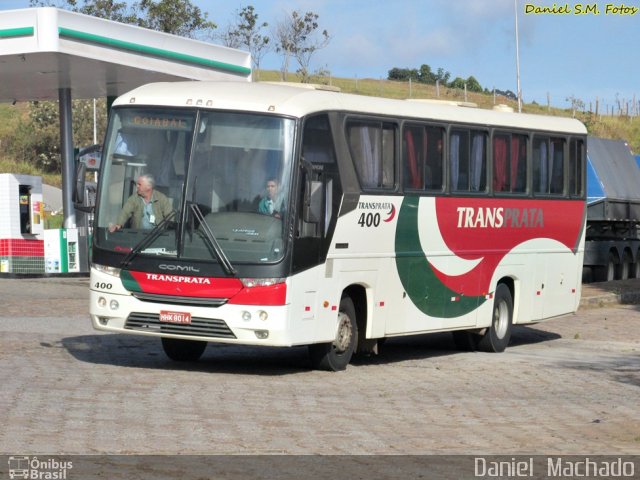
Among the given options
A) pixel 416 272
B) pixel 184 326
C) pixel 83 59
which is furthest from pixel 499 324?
pixel 83 59

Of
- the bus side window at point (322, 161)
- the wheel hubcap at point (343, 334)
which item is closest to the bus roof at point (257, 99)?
the bus side window at point (322, 161)

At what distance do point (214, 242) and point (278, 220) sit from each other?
71cm

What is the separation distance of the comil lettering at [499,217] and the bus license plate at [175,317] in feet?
16.3

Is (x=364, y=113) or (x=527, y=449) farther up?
(x=364, y=113)

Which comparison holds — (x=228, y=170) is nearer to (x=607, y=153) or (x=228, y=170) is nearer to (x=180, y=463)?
(x=180, y=463)

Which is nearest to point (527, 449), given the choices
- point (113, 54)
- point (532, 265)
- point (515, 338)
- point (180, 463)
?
point (180, 463)

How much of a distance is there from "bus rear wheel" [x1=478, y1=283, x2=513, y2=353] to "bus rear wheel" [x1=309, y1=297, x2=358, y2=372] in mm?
3893

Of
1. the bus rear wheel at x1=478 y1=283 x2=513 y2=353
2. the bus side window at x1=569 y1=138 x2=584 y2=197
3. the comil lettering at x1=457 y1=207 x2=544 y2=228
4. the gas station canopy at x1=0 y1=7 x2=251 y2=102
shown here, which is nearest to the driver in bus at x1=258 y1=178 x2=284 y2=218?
the comil lettering at x1=457 y1=207 x2=544 y2=228

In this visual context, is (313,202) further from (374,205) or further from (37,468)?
(37,468)

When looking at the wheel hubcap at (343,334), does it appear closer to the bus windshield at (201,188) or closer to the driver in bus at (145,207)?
the bus windshield at (201,188)

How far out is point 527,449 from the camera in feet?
33.1

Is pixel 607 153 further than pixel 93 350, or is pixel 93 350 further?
pixel 607 153

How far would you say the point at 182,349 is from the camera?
15.7m

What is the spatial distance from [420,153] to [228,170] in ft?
11.5
